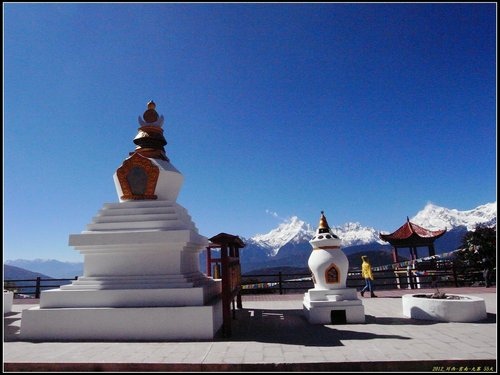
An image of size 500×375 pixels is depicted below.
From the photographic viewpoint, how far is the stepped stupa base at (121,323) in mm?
7145

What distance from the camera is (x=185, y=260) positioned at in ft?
28.7

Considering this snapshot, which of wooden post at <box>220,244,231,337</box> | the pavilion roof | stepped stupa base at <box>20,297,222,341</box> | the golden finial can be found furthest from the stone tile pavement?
the pavilion roof

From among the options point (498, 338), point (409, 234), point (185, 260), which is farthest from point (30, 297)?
point (409, 234)

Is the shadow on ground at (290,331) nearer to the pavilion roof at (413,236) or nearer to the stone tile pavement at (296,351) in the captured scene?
the stone tile pavement at (296,351)

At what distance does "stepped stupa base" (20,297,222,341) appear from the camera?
7.14m

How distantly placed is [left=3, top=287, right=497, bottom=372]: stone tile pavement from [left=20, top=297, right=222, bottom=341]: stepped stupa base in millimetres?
296

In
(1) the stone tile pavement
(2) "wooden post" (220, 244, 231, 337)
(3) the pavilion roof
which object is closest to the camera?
(1) the stone tile pavement

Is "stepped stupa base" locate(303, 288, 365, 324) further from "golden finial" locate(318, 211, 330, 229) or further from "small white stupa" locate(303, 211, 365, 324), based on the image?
"golden finial" locate(318, 211, 330, 229)

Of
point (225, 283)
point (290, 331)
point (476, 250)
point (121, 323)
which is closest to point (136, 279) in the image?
point (121, 323)

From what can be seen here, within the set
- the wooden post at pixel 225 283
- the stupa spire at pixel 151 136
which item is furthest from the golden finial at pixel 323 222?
the stupa spire at pixel 151 136

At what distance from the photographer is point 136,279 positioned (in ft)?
26.2

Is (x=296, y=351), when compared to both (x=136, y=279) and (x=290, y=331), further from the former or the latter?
(x=136, y=279)

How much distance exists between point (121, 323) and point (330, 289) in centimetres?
539

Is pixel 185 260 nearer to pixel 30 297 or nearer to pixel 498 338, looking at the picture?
pixel 498 338
